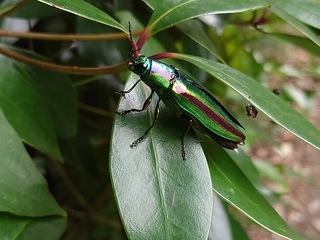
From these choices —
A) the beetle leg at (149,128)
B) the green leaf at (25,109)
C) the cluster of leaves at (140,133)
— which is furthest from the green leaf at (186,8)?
the green leaf at (25,109)

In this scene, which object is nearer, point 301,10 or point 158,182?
point 158,182

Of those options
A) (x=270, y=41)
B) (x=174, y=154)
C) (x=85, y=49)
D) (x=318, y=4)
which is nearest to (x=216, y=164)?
(x=174, y=154)

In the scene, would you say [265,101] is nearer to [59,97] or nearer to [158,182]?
[158,182]

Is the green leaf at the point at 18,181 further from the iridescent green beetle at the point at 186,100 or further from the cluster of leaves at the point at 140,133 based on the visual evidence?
the iridescent green beetle at the point at 186,100

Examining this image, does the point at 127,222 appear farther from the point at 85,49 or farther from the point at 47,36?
the point at 85,49

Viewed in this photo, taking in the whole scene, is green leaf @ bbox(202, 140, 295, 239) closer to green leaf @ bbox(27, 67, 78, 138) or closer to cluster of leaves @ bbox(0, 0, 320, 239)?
cluster of leaves @ bbox(0, 0, 320, 239)

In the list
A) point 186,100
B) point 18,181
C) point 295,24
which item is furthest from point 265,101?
point 18,181
